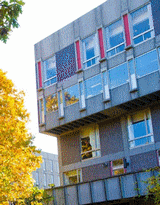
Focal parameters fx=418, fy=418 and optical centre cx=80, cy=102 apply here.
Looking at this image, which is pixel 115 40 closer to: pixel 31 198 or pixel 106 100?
pixel 106 100

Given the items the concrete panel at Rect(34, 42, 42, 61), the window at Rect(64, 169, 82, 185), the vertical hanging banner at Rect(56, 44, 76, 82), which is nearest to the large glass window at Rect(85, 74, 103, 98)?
the vertical hanging banner at Rect(56, 44, 76, 82)

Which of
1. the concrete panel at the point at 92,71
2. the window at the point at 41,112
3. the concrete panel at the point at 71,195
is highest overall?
the concrete panel at the point at 92,71

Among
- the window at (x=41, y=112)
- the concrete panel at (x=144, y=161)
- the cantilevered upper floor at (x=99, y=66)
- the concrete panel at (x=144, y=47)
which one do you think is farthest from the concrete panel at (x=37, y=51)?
the concrete panel at (x=144, y=161)

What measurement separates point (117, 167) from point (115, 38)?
355 inches

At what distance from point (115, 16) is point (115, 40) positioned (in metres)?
1.70

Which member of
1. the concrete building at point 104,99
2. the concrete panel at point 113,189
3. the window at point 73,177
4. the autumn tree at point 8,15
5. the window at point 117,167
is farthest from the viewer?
the window at point 73,177

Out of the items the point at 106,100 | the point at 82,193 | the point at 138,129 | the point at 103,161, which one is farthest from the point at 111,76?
the point at 82,193

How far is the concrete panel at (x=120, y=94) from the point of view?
27.3 m

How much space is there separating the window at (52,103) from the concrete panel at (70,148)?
2416mm

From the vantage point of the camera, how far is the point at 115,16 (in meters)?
29.5

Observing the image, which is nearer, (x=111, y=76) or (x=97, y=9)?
(x=111, y=76)

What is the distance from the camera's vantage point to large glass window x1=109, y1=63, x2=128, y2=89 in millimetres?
27938

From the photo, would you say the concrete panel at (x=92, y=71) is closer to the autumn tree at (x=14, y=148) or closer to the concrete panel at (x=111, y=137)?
the concrete panel at (x=111, y=137)

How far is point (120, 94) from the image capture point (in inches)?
1090
